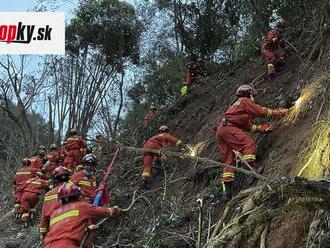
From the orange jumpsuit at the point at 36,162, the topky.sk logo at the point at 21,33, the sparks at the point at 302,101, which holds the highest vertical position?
the topky.sk logo at the point at 21,33

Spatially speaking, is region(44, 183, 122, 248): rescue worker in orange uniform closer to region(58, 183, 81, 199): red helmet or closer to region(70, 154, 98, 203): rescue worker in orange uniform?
region(58, 183, 81, 199): red helmet

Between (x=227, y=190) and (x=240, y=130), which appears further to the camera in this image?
(x=240, y=130)

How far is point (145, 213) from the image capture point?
10.1 meters

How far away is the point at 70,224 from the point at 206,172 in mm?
3017

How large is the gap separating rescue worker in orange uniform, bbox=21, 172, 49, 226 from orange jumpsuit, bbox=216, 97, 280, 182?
6191mm

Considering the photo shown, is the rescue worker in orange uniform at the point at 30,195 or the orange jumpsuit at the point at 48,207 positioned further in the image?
the rescue worker in orange uniform at the point at 30,195

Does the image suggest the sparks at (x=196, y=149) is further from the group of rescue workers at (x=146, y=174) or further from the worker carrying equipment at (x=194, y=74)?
the worker carrying equipment at (x=194, y=74)

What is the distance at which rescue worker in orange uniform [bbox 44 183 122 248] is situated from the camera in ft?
24.6

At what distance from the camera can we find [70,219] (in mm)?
7645

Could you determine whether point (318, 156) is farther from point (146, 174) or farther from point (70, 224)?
point (146, 174)

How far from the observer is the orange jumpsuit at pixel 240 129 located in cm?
846

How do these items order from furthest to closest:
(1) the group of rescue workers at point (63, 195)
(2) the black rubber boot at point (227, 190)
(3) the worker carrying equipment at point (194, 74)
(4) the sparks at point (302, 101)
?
(3) the worker carrying equipment at point (194, 74) < (4) the sparks at point (302, 101) < (2) the black rubber boot at point (227, 190) < (1) the group of rescue workers at point (63, 195)

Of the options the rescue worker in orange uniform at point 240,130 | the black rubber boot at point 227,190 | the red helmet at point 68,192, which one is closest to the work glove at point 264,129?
the rescue worker in orange uniform at point 240,130

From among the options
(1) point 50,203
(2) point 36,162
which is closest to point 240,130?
(1) point 50,203
